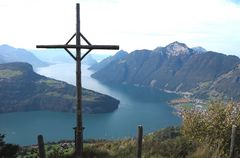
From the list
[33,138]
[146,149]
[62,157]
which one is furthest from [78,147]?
[33,138]

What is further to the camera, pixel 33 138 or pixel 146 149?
pixel 33 138

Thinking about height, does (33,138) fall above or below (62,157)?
below

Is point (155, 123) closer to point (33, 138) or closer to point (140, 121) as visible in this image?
point (140, 121)

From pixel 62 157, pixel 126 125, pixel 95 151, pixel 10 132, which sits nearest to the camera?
pixel 62 157

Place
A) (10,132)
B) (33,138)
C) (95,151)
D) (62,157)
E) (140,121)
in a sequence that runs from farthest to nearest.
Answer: (140,121), (10,132), (33,138), (95,151), (62,157)

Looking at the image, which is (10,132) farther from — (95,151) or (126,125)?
(95,151)

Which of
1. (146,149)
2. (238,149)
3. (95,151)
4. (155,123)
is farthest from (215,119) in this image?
(155,123)

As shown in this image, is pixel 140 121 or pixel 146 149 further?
pixel 140 121

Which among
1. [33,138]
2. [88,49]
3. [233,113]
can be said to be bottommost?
[33,138]

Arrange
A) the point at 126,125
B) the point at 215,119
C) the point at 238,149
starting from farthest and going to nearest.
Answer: the point at 126,125 < the point at 215,119 < the point at 238,149
